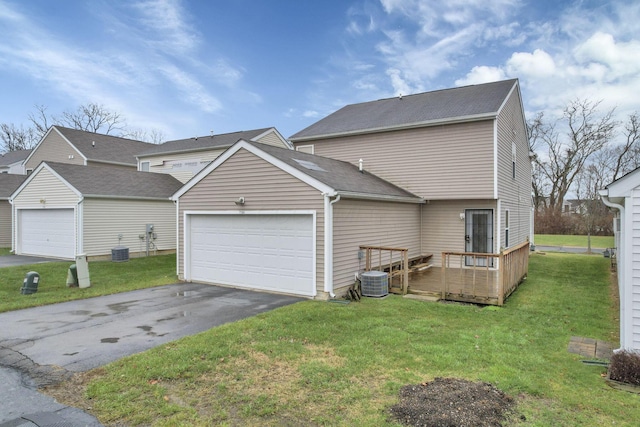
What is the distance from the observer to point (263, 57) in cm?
1898

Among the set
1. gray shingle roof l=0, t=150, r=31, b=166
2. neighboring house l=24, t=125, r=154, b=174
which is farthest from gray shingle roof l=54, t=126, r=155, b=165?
gray shingle roof l=0, t=150, r=31, b=166

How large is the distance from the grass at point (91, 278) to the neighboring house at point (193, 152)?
7.59 meters

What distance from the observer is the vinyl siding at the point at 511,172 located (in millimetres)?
12734

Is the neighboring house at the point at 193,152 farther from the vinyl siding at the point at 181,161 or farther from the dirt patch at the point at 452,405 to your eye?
the dirt patch at the point at 452,405

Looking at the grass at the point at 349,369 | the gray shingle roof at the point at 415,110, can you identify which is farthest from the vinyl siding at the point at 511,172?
the grass at the point at 349,369

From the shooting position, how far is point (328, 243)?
28.2ft

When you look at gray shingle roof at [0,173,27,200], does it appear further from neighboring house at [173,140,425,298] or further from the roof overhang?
the roof overhang

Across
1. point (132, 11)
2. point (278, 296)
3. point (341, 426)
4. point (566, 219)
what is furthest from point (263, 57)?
point (566, 219)

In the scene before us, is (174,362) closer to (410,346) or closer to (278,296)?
(410,346)

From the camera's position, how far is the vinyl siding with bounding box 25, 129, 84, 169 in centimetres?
2527

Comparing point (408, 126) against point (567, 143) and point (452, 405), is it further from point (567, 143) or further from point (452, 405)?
point (567, 143)

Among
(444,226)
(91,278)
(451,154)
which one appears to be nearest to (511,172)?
(451,154)

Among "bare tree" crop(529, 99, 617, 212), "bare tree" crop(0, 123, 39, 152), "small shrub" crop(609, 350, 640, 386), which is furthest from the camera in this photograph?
"bare tree" crop(0, 123, 39, 152)

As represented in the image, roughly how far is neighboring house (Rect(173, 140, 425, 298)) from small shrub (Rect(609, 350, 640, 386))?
17.2 feet
